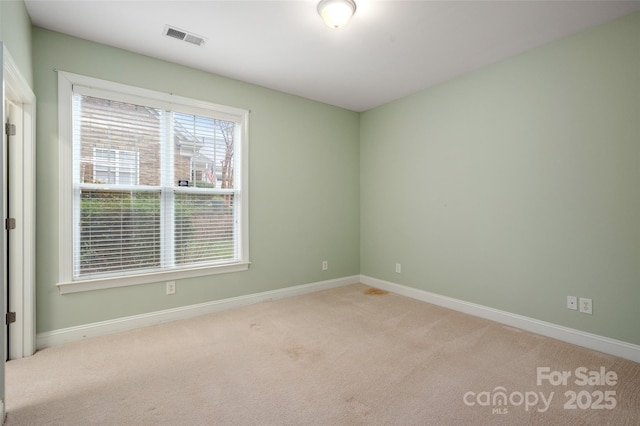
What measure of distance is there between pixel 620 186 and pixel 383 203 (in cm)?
248

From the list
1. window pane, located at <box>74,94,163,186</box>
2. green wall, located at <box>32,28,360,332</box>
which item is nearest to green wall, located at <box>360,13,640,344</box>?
green wall, located at <box>32,28,360,332</box>

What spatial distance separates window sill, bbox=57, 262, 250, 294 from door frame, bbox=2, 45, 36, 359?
0.27 meters

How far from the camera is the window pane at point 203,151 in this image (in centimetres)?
323

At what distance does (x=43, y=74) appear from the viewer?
8.33 ft

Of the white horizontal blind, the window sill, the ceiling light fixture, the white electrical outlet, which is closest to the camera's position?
the ceiling light fixture

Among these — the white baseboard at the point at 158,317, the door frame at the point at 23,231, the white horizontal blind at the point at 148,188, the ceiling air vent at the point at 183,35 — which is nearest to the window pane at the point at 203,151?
the white horizontal blind at the point at 148,188

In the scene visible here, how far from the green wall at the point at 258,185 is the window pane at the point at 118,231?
206 mm

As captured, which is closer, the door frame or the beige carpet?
the beige carpet

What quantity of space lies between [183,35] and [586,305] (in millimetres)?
4204

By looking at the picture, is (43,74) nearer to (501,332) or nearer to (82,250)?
(82,250)

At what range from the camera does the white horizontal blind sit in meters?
2.76

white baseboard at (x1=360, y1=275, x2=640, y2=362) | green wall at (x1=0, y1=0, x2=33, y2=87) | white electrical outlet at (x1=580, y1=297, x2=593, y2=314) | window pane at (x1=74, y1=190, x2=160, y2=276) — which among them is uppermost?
green wall at (x1=0, y1=0, x2=33, y2=87)

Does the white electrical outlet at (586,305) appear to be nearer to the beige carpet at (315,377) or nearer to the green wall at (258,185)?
the beige carpet at (315,377)

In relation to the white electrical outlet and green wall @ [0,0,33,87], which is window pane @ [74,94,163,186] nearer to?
green wall @ [0,0,33,87]
